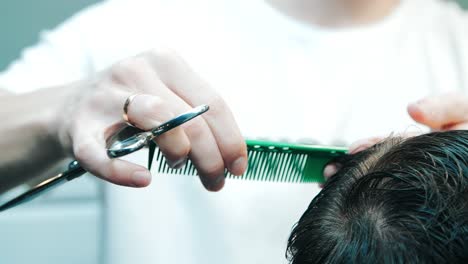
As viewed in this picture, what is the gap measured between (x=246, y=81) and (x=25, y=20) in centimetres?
76

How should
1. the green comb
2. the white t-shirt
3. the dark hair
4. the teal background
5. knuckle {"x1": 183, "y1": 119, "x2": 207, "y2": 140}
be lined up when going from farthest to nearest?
the teal background, the white t-shirt, the green comb, knuckle {"x1": 183, "y1": 119, "x2": 207, "y2": 140}, the dark hair

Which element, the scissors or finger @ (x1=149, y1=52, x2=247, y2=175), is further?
finger @ (x1=149, y1=52, x2=247, y2=175)

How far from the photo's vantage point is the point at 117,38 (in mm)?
1291

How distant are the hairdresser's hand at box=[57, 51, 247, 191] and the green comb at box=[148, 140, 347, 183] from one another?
0.24 ft

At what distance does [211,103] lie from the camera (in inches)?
31.4

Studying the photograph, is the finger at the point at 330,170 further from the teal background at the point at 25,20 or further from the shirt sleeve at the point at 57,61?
the teal background at the point at 25,20

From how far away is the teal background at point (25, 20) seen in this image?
1.67 m

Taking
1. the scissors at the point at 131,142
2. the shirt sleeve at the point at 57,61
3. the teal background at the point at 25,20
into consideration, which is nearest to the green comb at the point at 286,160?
the scissors at the point at 131,142

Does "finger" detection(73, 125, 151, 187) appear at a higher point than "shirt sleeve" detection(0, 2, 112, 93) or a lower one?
lower

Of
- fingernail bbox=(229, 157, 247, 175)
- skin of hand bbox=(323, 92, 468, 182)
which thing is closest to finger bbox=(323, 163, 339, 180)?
skin of hand bbox=(323, 92, 468, 182)

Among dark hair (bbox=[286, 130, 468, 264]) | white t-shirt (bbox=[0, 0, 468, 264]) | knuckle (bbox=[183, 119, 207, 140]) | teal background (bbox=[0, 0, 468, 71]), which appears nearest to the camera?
dark hair (bbox=[286, 130, 468, 264])

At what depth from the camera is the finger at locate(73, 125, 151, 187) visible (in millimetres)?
709

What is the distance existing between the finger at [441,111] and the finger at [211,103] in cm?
30

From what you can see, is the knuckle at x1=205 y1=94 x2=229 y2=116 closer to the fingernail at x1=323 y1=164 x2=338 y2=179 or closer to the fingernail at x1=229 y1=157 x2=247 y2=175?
the fingernail at x1=229 y1=157 x2=247 y2=175
